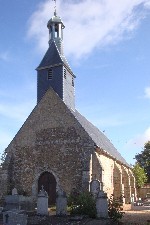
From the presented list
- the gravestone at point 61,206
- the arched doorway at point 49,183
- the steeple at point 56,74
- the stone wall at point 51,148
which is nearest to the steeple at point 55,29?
the steeple at point 56,74

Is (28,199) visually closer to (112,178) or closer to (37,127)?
(37,127)

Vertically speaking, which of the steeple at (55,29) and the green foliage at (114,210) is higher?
the steeple at (55,29)

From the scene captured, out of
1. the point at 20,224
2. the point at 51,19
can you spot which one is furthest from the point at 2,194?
the point at 51,19

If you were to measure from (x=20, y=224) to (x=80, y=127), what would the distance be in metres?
13.1

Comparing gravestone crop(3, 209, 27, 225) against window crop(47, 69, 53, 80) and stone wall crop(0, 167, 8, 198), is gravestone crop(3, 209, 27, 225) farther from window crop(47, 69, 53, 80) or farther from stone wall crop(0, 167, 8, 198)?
window crop(47, 69, 53, 80)

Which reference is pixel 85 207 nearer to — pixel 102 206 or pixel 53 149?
pixel 102 206

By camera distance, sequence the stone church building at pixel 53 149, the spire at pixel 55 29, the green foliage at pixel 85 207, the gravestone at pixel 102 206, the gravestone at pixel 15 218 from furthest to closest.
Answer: the spire at pixel 55 29 < the stone church building at pixel 53 149 < the green foliage at pixel 85 207 < the gravestone at pixel 102 206 < the gravestone at pixel 15 218

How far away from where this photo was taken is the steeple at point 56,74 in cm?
2652

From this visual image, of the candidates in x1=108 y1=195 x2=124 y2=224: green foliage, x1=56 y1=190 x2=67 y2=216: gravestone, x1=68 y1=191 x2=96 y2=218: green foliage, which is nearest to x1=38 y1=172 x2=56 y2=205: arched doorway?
x1=56 y1=190 x2=67 y2=216: gravestone

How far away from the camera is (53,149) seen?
24.3 m

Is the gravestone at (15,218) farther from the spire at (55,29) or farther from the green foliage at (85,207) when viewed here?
the spire at (55,29)

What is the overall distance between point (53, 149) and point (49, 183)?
8.64 feet

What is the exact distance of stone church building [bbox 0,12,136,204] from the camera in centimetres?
2295

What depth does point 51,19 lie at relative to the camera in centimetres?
2997
